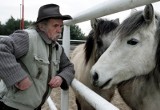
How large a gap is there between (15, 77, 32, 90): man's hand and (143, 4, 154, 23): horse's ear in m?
0.82

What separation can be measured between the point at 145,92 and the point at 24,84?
96cm

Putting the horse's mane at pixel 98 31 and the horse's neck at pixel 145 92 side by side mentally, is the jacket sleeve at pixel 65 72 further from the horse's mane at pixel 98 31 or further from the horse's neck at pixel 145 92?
the horse's mane at pixel 98 31

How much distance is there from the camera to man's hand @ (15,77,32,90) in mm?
1652

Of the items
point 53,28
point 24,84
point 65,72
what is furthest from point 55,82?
point 53,28

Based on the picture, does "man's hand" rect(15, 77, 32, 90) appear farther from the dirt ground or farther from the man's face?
the dirt ground

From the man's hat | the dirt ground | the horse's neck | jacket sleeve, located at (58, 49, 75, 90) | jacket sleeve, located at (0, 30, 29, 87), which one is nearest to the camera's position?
jacket sleeve, located at (0, 30, 29, 87)

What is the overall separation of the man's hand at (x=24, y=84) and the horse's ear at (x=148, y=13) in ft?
2.70

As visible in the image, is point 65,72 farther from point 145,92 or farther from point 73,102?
point 73,102

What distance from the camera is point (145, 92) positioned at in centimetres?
213

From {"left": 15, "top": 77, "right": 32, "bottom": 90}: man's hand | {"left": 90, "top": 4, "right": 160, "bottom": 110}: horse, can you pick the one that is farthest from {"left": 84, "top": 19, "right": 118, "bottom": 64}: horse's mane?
{"left": 15, "top": 77, "right": 32, "bottom": 90}: man's hand

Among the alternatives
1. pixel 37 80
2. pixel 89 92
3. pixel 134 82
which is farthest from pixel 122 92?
pixel 89 92

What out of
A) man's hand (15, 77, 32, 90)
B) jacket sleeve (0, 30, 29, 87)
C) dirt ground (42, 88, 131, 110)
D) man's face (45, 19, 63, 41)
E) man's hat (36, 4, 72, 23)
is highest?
man's hat (36, 4, 72, 23)

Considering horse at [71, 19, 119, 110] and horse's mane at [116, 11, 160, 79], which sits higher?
horse's mane at [116, 11, 160, 79]

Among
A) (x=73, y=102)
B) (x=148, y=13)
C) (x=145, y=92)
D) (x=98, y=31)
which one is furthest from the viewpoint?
(x=73, y=102)
